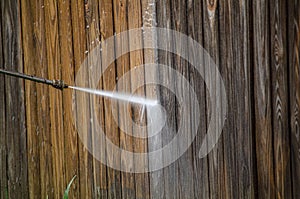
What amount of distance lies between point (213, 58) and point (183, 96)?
0.96 ft

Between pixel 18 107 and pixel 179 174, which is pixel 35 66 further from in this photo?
pixel 179 174

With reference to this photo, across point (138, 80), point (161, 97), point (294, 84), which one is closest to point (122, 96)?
point (138, 80)

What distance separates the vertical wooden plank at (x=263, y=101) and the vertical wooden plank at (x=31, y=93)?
165cm

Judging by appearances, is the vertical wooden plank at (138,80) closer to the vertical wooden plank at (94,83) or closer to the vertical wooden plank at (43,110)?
the vertical wooden plank at (94,83)

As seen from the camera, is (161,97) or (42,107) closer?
(161,97)

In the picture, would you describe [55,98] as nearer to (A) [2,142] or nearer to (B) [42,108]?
(B) [42,108]

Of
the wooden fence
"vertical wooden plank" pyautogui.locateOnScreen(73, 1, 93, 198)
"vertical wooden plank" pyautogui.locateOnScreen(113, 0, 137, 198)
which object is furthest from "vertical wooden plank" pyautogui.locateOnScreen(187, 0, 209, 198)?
"vertical wooden plank" pyautogui.locateOnScreen(73, 1, 93, 198)

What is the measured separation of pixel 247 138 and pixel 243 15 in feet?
2.12

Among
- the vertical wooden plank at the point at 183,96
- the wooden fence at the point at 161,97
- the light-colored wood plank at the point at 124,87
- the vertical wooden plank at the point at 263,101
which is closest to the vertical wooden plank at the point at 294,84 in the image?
the wooden fence at the point at 161,97

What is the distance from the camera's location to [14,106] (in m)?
3.43

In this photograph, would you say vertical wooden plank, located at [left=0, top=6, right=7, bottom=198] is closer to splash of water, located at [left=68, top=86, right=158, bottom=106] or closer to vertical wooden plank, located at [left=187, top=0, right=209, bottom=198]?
splash of water, located at [left=68, top=86, right=158, bottom=106]

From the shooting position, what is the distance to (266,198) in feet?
→ 7.61

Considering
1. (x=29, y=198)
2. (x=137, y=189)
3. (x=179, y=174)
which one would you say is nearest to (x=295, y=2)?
(x=179, y=174)

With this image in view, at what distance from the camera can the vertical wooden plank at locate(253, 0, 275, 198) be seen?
2293 millimetres
